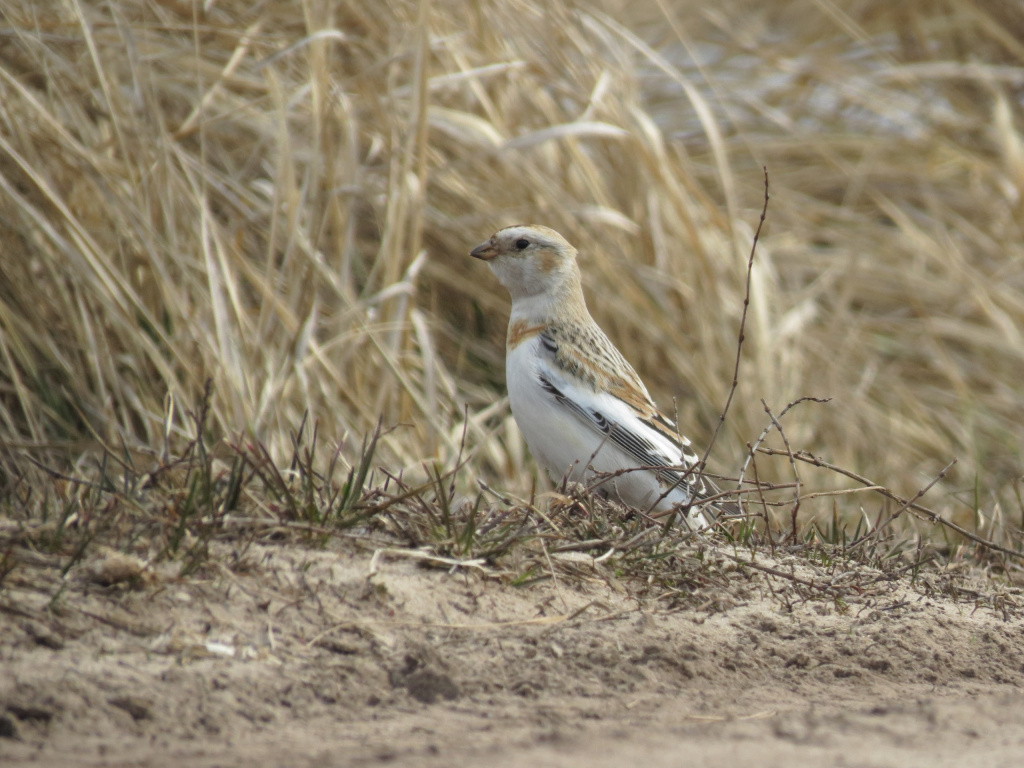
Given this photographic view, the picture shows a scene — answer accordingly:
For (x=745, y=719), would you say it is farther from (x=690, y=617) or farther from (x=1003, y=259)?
(x=1003, y=259)

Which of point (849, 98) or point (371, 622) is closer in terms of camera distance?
point (371, 622)

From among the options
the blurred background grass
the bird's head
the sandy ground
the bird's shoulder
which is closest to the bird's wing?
the bird's shoulder

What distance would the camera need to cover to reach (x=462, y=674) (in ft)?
8.07

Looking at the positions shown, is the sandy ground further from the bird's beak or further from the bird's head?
the bird's beak

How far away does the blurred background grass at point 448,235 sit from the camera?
454 centimetres

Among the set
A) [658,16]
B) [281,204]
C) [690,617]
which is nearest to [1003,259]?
[658,16]

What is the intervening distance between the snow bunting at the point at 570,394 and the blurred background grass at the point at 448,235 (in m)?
0.35

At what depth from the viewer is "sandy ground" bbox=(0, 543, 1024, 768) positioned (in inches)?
82.0

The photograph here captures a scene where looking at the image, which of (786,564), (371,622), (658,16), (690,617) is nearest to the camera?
(371,622)

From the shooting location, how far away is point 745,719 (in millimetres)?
2350

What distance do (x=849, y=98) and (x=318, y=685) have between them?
7.16 metres

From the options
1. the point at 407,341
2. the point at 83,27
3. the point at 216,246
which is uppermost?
the point at 83,27

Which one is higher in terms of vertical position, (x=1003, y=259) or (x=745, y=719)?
(x=1003, y=259)

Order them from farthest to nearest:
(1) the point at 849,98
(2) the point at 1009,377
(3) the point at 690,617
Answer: (1) the point at 849,98, (2) the point at 1009,377, (3) the point at 690,617
